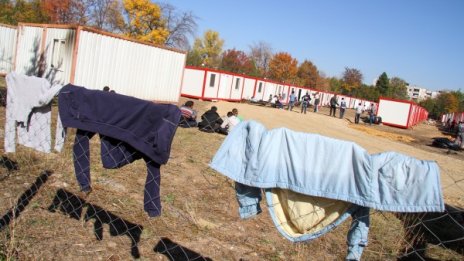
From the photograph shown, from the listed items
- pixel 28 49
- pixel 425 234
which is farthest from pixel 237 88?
pixel 425 234

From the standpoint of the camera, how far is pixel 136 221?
189 inches

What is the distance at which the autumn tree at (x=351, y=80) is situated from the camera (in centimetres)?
8725

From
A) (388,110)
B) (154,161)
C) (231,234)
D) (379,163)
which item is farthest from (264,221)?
(388,110)

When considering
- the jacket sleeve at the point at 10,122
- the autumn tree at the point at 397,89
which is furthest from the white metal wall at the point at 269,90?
the autumn tree at the point at 397,89

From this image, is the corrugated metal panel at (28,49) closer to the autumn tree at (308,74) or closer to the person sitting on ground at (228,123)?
the person sitting on ground at (228,123)

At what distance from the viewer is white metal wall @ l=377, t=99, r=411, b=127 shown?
31922mm

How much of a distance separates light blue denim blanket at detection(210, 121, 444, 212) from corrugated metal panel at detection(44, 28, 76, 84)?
12.8 metres

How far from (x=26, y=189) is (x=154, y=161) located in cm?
323

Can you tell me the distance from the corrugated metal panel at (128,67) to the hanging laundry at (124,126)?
11293 millimetres

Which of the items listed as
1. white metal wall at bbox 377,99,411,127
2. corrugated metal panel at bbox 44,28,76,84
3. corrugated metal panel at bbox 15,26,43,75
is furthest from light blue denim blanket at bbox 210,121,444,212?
white metal wall at bbox 377,99,411,127

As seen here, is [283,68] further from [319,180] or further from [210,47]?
[319,180]

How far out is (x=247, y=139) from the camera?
2471mm

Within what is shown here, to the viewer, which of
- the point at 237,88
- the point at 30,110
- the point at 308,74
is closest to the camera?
the point at 30,110

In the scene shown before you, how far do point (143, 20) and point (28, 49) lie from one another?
1427 inches
